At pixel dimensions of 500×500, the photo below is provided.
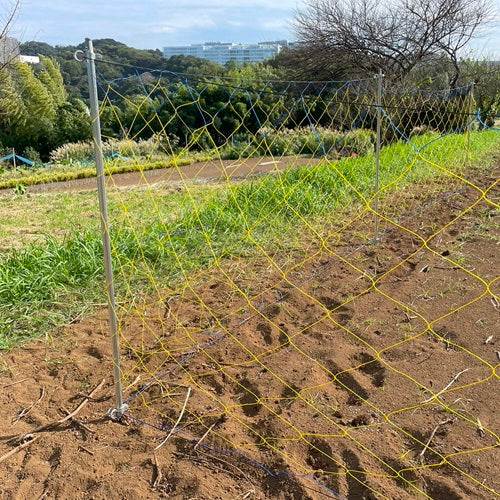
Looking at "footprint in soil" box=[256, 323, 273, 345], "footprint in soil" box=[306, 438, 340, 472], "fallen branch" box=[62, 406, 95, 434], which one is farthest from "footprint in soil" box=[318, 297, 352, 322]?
"fallen branch" box=[62, 406, 95, 434]

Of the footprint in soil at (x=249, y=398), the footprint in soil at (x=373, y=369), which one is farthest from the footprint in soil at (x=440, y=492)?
the footprint in soil at (x=249, y=398)

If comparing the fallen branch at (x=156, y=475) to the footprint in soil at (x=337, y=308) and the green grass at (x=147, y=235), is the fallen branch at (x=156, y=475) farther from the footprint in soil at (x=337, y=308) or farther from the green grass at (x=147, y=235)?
the footprint in soil at (x=337, y=308)

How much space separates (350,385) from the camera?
216 cm

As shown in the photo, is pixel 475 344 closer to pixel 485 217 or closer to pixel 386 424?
pixel 386 424

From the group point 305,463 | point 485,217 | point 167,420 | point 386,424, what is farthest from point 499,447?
point 485,217

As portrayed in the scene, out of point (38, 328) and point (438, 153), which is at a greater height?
point (438, 153)

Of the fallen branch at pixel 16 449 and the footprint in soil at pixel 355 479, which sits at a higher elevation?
the fallen branch at pixel 16 449

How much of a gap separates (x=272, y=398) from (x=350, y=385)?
355 mm

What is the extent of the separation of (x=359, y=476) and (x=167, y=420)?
0.75m

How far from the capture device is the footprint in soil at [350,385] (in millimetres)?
2061

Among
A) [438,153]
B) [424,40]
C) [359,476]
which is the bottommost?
[359,476]

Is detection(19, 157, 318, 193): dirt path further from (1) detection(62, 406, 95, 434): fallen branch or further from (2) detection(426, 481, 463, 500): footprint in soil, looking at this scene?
(2) detection(426, 481, 463, 500): footprint in soil

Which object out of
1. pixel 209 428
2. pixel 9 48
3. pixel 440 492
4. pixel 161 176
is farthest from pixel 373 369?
pixel 9 48

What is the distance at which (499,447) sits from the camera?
1.76m
